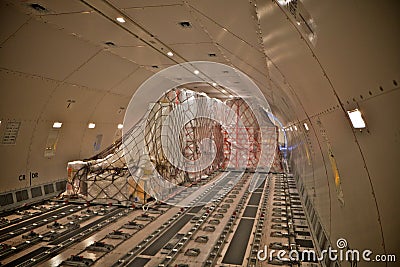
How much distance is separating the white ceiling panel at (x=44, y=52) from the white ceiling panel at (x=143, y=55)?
653mm

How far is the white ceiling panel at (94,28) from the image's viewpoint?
5.22 m

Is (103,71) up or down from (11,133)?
up

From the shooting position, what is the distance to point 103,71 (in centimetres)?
813

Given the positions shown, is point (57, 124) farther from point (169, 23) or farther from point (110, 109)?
point (169, 23)

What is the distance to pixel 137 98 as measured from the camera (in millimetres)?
11227

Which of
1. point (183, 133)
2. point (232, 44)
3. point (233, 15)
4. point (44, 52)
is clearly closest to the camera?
point (233, 15)

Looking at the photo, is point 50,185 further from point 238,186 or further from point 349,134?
point 349,134

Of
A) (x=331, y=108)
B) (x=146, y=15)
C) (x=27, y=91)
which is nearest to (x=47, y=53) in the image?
(x=27, y=91)

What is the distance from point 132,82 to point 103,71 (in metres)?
1.85

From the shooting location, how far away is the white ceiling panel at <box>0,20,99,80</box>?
550 centimetres

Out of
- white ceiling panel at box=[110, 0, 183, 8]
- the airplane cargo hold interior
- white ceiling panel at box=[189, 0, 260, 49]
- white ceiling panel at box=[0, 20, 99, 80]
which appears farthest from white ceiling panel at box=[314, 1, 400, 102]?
white ceiling panel at box=[0, 20, 99, 80]

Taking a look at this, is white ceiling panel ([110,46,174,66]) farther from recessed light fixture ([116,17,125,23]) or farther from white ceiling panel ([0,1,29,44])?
white ceiling panel ([0,1,29,44])

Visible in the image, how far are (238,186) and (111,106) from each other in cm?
529

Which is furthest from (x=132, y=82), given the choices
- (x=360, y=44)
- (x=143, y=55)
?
(x=360, y=44)
